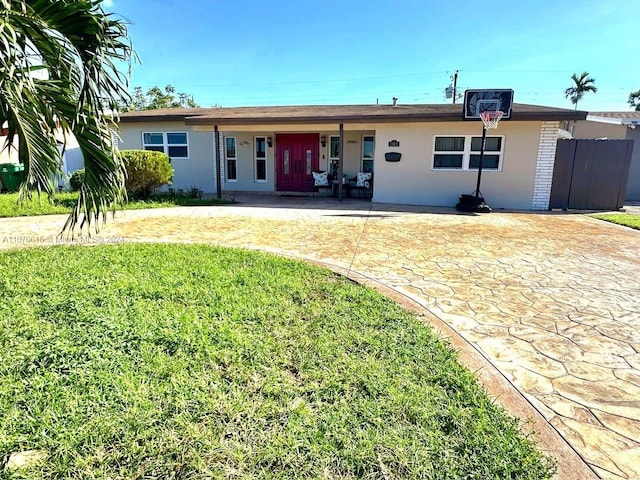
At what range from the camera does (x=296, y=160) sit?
1493cm

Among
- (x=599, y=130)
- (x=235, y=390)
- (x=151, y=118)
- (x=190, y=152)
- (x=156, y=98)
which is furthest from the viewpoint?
(x=156, y=98)

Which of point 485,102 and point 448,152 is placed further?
point 448,152

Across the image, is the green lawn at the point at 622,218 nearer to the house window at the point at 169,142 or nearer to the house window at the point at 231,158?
the house window at the point at 231,158

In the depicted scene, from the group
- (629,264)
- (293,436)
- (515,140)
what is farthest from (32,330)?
(515,140)

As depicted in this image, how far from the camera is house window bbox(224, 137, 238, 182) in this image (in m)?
15.1

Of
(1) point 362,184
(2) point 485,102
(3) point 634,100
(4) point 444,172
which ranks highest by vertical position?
(3) point 634,100

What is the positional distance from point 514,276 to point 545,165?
7886 mm

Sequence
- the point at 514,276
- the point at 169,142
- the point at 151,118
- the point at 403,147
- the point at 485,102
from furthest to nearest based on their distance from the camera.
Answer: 1. the point at 169,142
2. the point at 151,118
3. the point at 403,147
4. the point at 485,102
5. the point at 514,276

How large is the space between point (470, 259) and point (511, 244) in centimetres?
158

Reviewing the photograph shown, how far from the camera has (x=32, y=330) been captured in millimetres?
2836

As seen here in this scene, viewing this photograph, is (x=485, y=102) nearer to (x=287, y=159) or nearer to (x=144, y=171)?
(x=287, y=159)

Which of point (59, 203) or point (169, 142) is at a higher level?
point (169, 142)

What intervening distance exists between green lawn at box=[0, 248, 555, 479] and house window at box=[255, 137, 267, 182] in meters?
11.7

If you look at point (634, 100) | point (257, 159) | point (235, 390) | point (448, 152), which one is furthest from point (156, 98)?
point (634, 100)
